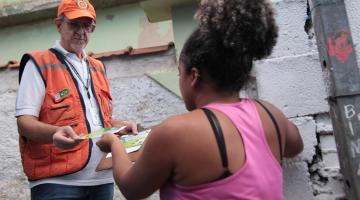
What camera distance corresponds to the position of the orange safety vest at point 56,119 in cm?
207

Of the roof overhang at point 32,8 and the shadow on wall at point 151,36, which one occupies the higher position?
the roof overhang at point 32,8

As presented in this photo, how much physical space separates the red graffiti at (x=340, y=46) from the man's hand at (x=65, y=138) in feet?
3.67

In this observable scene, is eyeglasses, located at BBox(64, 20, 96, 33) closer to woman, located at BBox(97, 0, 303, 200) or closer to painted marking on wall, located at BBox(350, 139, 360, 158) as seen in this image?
woman, located at BBox(97, 0, 303, 200)

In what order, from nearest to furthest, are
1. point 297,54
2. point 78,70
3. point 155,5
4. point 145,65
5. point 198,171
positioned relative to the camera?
point 198,171 < point 297,54 < point 78,70 < point 145,65 < point 155,5

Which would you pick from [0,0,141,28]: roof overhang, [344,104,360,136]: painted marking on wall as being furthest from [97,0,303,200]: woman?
[0,0,141,28]: roof overhang

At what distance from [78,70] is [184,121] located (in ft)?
3.71

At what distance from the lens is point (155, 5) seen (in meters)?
5.07

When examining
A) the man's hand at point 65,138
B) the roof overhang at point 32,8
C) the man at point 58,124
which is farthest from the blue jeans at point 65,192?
the roof overhang at point 32,8

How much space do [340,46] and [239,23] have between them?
1.85ft

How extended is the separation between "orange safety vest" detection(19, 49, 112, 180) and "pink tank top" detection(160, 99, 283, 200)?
2.52ft

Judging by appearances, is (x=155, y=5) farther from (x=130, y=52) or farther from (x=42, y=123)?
(x=42, y=123)

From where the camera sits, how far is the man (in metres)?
2.06

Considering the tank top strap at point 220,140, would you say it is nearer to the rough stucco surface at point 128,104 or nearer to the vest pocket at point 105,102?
the vest pocket at point 105,102

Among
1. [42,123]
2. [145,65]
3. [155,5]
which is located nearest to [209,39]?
[42,123]
